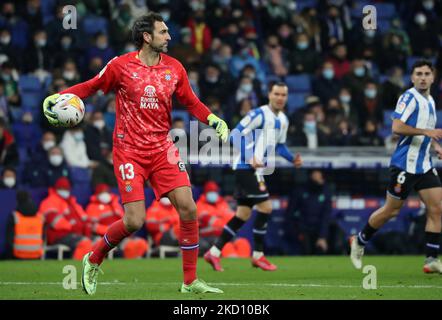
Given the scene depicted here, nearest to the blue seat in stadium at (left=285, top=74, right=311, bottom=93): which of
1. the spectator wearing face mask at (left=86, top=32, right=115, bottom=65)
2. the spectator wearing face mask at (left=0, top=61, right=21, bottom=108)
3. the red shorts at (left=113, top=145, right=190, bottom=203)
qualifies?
the spectator wearing face mask at (left=86, top=32, right=115, bottom=65)

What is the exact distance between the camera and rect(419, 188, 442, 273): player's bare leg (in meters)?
12.5

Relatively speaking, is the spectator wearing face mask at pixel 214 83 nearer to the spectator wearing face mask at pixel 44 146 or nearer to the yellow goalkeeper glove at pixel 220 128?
the spectator wearing face mask at pixel 44 146

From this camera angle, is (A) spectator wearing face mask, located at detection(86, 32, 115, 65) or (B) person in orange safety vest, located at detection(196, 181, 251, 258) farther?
(A) spectator wearing face mask, located at detection(86, 32, 115, 65)

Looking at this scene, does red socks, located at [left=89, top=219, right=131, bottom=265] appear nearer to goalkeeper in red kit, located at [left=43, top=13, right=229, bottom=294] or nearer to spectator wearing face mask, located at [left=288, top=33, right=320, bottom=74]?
goalkeeper in red kit, located at [left=43, top=13, right=229, bottom=294]

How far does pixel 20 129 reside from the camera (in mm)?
19172

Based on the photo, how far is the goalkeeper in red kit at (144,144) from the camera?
9.91m

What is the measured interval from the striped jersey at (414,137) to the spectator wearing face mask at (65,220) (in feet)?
20.7

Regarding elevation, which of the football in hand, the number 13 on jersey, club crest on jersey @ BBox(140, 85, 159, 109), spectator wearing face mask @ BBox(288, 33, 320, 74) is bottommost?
the number 13 on jersey

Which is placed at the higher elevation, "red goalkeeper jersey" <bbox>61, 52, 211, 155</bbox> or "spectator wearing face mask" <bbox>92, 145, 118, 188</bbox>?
"red goalkeeper jersey" <bbox>61, 52, 211, 155</bbox>

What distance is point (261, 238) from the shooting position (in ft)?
46.8

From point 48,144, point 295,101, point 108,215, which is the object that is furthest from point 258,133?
point 295,101

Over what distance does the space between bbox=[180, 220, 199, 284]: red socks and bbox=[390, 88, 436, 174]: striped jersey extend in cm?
370

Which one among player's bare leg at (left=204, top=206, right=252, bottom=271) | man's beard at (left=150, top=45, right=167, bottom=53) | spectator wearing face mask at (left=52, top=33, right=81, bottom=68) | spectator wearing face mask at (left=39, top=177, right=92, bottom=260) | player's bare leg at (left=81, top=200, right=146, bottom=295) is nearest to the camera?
player's bare leg at (left=81, top=200, right=146, bottom=295)

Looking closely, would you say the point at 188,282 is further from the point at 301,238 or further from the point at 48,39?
the point at 48,39
